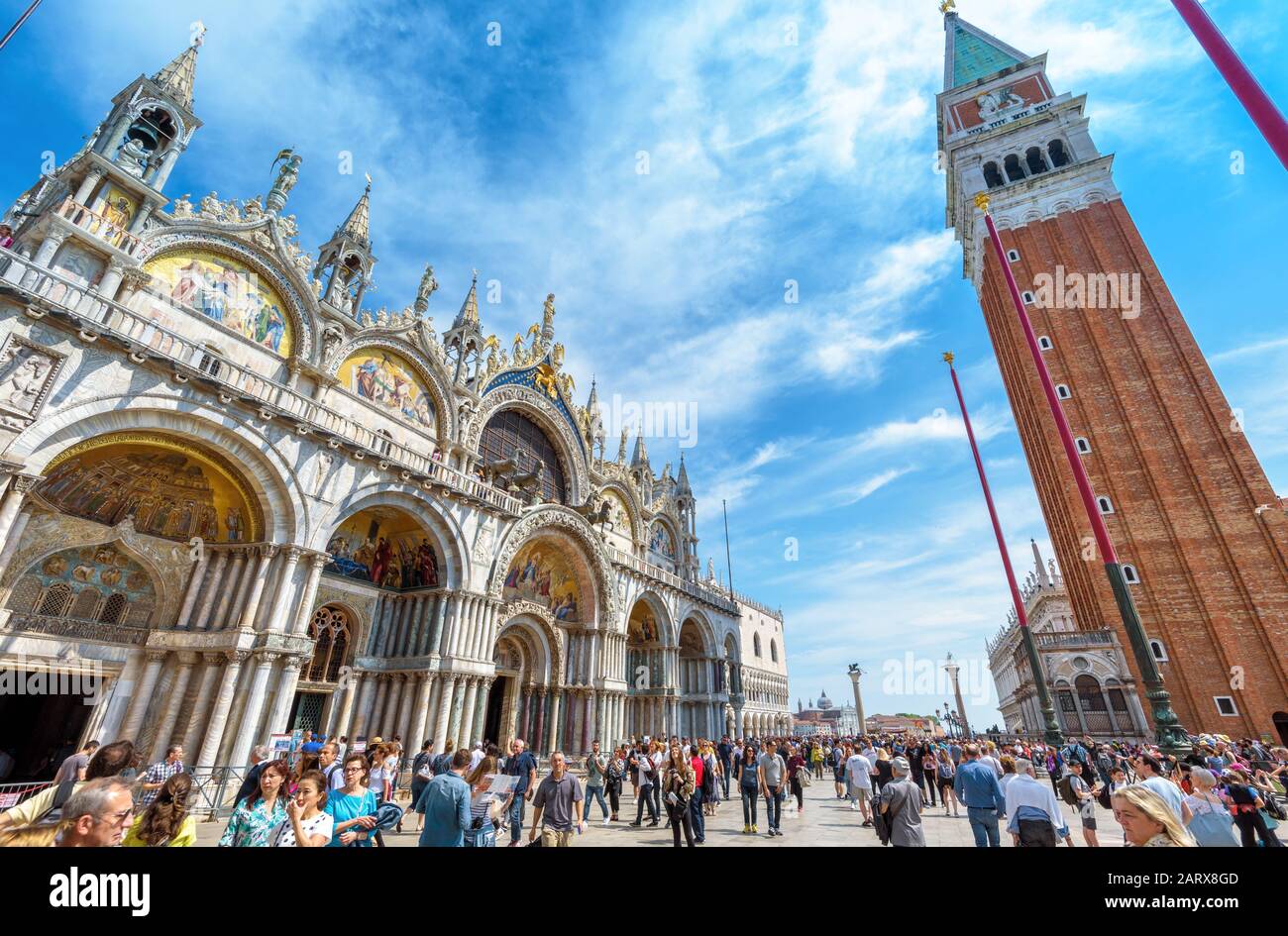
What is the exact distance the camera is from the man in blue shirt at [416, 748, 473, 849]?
4.46 m

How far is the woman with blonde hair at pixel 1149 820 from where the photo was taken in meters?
3.05

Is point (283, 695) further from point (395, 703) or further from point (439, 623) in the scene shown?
point (439, 623)

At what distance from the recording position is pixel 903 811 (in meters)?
5.96

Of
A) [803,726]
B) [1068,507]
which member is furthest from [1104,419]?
[803,726]

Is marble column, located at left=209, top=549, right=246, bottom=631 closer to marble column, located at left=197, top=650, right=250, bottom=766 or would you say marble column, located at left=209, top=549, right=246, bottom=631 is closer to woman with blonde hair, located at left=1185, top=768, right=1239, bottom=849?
marble column, located at left=197, top=650, right=250, bottom=766

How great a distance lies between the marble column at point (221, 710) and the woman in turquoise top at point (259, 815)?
29.1 feet

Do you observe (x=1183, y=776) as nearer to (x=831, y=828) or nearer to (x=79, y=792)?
(x=831, y=828)

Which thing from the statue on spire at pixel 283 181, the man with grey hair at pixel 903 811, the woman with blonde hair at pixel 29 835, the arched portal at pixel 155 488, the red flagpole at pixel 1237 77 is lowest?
the man with grey hair at pixel 903 811

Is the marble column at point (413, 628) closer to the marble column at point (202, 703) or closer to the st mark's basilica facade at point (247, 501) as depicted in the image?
the st mark's basilica facade at point (247, 501)

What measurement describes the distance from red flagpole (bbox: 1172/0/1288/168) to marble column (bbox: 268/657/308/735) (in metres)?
18.0

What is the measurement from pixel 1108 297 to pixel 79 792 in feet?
138

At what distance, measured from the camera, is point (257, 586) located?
12.0 meters

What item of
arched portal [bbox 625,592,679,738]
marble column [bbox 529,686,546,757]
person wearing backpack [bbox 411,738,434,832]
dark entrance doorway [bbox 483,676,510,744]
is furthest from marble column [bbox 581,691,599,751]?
person wearing backpack [bbox 411,738,434,832]

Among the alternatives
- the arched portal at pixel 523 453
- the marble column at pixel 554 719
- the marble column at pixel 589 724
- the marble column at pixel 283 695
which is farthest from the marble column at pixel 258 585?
the marble column at pixel 589 724
